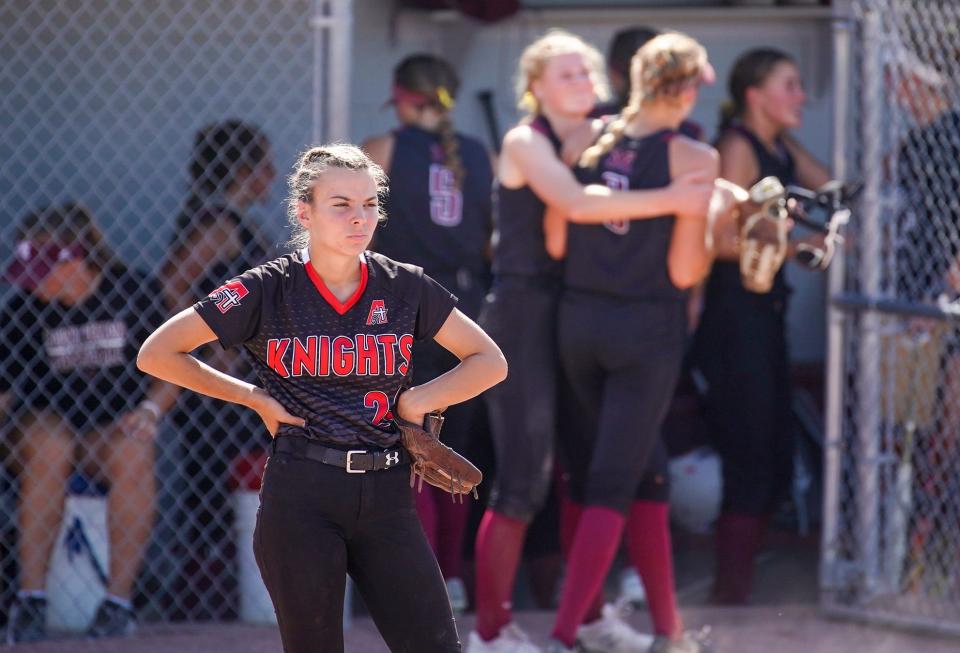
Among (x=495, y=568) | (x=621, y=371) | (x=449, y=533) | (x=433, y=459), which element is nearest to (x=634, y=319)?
(x=621, y=371)

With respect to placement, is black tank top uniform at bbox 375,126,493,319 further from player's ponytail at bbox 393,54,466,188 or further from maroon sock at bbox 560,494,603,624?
maroon sock at bbox 560,494,603,624

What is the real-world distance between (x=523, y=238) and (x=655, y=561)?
115 cm

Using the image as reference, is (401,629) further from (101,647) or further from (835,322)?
(835,322)

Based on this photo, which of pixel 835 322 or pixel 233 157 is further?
pixel 233 157

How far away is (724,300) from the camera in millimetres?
5695

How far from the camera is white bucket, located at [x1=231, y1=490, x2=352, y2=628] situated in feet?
17.7

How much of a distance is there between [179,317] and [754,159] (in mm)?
3036

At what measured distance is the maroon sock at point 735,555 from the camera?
5621 millimetres

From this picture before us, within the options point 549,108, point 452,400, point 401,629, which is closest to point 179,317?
point 452,400

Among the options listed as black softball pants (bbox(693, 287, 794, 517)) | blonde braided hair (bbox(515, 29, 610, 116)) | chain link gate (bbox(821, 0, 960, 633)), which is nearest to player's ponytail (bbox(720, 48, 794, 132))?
chain link gate (bbox(821, 0, 960, 633))

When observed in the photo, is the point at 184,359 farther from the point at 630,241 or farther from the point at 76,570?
the point at 76,570

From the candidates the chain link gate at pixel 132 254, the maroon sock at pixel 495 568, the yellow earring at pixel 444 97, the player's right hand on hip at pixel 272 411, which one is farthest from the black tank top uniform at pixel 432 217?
the player's right hand on hip at pixel 272 411

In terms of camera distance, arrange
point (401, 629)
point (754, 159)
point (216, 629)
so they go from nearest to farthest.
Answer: point (401, 629)
point (216, 629)
point (754, 159)

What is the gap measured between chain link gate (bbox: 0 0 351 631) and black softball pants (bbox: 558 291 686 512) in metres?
1.19
